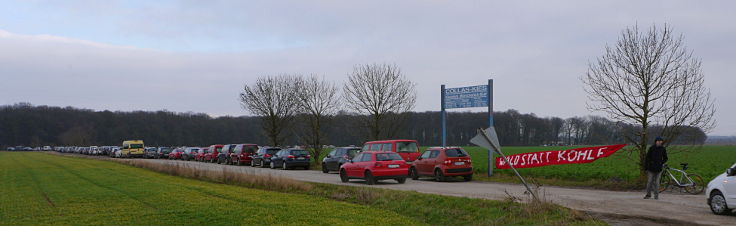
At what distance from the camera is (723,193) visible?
36.7 feet

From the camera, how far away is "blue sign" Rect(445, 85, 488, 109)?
2667 centimetres

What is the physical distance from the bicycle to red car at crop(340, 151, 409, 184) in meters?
9.01

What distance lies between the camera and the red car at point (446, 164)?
23.2m

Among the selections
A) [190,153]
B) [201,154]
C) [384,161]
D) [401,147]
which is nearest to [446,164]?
[384,161]

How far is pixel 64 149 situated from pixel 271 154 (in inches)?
4188

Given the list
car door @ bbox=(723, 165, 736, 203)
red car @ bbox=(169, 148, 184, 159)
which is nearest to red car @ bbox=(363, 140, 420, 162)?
car door @ bbox=(723, 165, 736, 203)

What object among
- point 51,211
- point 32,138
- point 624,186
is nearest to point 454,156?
point 624,186

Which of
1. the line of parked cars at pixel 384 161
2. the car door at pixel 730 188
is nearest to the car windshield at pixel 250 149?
the line of parked cars at pixel 384 161

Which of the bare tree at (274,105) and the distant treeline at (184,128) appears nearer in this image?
the bare tree at (274,105)

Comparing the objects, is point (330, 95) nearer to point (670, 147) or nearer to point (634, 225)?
point (670, 147)

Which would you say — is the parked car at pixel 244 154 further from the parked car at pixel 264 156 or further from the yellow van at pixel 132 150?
the yellow van at pixel 132 150

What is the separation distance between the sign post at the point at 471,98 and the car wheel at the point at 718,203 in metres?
13.7

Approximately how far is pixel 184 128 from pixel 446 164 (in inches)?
5251

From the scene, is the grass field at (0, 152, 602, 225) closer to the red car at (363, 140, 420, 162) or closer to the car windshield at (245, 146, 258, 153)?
the red car at (363, 140, 420, 162)
